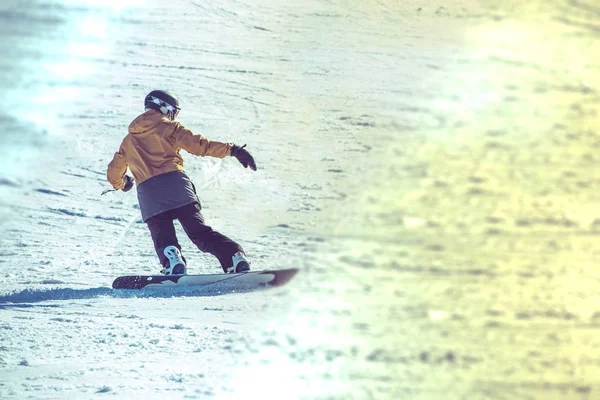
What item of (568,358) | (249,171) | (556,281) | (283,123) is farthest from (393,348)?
(283,123)

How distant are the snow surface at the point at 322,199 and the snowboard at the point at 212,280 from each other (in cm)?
7

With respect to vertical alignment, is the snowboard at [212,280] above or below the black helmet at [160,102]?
below

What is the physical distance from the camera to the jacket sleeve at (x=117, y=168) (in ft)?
16.0

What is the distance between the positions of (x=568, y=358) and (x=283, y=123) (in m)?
3.71

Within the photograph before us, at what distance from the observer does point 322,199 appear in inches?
230

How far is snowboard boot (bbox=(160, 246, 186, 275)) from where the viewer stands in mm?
4527

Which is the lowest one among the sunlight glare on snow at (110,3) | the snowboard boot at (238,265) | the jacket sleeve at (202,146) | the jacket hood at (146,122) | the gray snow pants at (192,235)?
the snowboard boot at (238,265)

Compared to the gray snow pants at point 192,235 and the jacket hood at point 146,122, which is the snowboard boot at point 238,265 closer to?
the gray snow pants at point 192,235

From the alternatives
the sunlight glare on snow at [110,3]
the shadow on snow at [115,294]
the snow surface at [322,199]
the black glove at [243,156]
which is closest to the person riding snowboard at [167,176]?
the black glove at [243,156]

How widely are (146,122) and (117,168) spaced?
13.9 inches

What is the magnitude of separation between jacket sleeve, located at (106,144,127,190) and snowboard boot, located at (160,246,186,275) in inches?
26.0

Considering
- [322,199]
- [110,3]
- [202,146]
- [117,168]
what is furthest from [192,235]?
[110,3]

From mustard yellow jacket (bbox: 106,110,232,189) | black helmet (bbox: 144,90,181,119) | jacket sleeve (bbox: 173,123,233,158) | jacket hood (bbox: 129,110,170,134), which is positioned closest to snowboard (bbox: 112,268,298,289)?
mustard yellow jacket (bbox: 106,110,232,189)

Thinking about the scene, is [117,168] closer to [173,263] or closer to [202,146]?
[202,146]
